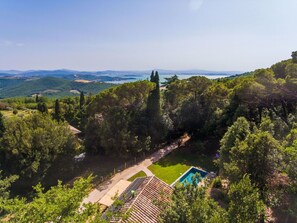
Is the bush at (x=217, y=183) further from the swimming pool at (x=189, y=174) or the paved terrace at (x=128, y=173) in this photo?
the paved terrace at (x=128, y=173)

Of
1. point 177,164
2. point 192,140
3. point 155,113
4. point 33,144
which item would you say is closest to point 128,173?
point 177,164

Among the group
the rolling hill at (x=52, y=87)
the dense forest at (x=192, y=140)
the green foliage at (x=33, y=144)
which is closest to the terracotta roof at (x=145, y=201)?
the dense forest at (x=192, y=140)

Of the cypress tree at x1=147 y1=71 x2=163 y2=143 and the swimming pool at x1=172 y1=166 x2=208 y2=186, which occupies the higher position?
the cypress tree at x1=147 y1=71 x2=163 y2=143

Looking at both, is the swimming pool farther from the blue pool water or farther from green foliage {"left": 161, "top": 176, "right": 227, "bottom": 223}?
green foliage {"left": 161, "top": 176, "right": 227, "bottom": 223}

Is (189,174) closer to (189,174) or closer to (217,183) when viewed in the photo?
(189,174)

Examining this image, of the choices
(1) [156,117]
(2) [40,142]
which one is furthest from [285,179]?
(2) [40,142]

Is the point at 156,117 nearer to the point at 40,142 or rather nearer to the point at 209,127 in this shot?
the point at 209,127

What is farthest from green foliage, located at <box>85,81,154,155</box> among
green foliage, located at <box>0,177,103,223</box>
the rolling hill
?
the rolling hill
